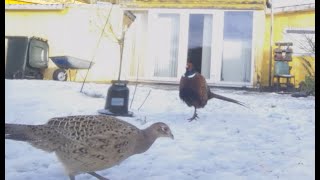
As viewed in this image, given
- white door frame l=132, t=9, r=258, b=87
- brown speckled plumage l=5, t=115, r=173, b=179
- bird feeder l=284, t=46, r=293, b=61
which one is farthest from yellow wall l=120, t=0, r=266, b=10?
brown speckled plumage l=5, t=115, r=173, b=179

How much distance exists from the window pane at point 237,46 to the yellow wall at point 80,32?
0.24 m

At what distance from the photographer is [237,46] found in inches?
36.0

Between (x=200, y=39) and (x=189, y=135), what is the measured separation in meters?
0.23

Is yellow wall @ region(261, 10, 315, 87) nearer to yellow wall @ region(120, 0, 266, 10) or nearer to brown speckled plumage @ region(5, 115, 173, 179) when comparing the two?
yellow wall @ region(120, 0, 266, 10)

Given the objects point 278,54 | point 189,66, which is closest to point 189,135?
point 189,66

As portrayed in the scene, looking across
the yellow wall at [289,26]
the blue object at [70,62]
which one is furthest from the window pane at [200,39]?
the blue object at [70,62]

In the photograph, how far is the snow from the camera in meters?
0.81

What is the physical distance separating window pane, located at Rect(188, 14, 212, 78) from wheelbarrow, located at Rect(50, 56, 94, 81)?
234 millimetres

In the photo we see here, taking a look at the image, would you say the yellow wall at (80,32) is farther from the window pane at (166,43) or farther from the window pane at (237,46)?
the window pane at (237,46)

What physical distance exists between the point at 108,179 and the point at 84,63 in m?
0.25

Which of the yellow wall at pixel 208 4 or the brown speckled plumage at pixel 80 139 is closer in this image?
the brown speckled plumage at pixel 80 139

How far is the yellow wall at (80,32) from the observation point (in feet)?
2.85

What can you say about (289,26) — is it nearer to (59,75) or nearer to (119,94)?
(119,94)
